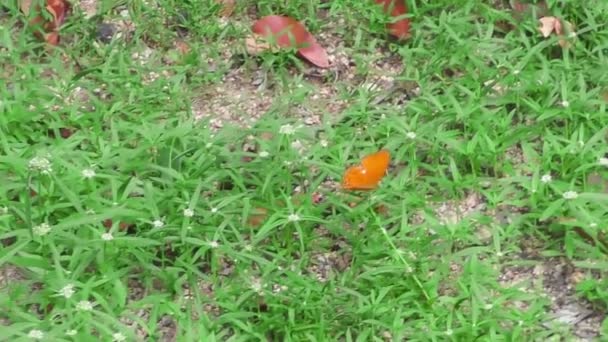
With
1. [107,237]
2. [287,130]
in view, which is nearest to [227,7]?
[287,130]

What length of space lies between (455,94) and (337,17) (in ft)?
2.03

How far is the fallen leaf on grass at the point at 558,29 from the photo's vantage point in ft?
11.9

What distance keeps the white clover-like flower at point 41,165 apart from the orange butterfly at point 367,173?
0.87 m

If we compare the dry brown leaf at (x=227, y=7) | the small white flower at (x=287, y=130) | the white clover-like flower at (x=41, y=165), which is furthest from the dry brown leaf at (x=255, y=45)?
the white clover-like flower at (x=41, y=165)

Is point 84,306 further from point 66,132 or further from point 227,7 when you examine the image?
point 227,7

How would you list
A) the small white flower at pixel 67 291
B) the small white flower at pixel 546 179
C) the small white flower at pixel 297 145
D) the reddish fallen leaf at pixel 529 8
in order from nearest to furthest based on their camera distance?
the small white flower at pixel 67 291, the small white flower at pixel 546 179, the small white flower at pixel 297 145, the reddish fallen leaf at pixel 529 8

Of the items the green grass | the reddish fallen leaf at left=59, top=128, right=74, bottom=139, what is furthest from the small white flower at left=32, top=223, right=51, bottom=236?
the reddish fallen leaf at left=59, top=128, right=74, bottom=139

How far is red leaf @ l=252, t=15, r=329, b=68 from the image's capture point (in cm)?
370

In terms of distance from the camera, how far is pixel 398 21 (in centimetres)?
377

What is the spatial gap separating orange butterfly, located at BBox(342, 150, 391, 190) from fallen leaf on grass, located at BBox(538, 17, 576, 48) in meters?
0.86

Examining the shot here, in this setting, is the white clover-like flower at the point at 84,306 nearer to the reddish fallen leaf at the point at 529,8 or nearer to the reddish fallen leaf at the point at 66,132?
the reddish fallen leaf at the point at 66,132

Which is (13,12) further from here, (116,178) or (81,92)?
(116,178)

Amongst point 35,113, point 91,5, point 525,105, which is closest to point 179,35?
point 91,5

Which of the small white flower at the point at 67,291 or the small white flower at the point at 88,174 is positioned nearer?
the small white flower at the point at 67,291
